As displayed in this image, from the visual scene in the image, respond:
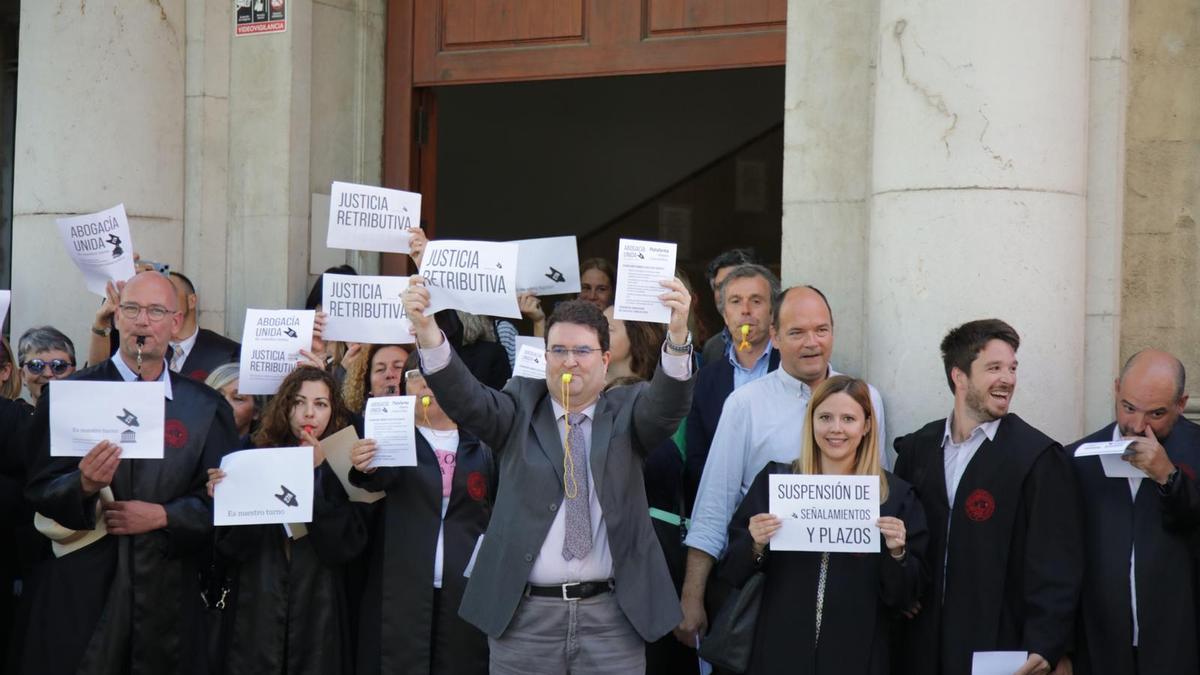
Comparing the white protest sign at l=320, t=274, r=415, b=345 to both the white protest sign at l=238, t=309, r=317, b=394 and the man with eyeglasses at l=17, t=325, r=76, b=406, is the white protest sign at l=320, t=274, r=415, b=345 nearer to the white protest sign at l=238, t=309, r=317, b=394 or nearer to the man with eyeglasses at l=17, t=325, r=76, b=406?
the white protest sign at l=238, t=309, r=317, b=394

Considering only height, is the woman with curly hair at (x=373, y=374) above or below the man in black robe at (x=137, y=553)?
above

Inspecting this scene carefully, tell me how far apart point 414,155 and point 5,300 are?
2815 mm

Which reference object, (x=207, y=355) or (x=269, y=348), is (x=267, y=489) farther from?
(x=207, y=355)

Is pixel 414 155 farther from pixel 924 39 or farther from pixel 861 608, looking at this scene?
pixel 861 608

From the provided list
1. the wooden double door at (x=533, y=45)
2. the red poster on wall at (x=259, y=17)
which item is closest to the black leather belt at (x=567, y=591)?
the wooden double door at (x=533, y=45)

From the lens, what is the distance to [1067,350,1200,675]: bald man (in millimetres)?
5660

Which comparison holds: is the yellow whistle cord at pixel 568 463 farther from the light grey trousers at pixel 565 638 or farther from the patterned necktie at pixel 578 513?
the light grey trousers at pixel 565 638

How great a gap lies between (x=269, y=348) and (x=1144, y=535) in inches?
151

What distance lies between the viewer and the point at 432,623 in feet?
21.5

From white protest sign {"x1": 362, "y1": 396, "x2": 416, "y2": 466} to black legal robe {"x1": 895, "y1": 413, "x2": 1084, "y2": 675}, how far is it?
211 cm

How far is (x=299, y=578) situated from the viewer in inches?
261

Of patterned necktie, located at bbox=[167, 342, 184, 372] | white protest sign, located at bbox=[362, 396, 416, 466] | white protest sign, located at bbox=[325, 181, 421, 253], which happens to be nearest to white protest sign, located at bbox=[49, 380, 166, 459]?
white protest sign, located at bbox=[362, 396, 416, 466]

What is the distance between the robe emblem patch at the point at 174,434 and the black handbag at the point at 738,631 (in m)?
2.46

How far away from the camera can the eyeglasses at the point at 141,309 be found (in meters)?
6.74
